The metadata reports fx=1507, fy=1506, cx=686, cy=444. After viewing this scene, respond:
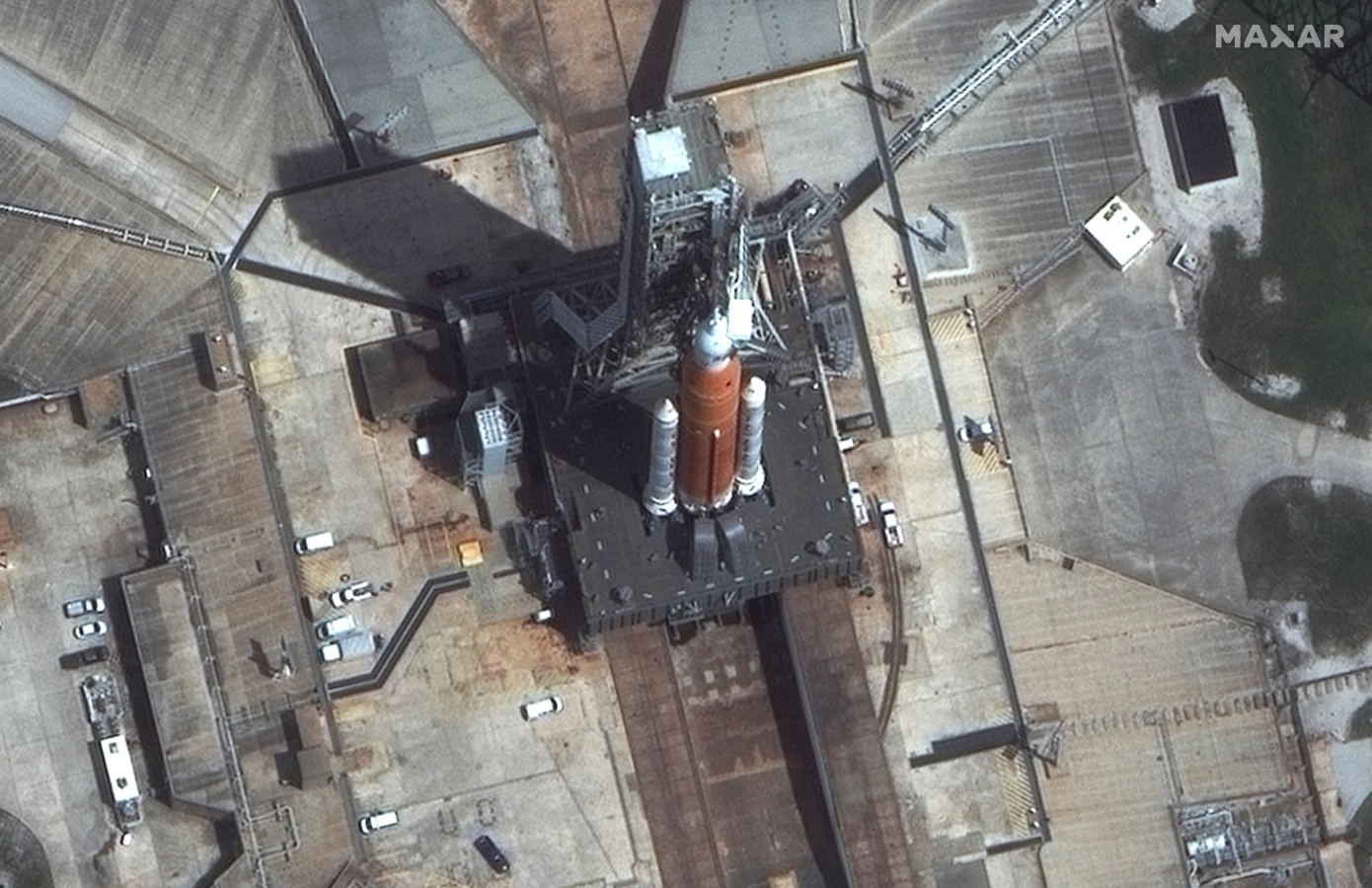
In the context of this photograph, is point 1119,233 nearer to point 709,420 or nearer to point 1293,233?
point 1293,233

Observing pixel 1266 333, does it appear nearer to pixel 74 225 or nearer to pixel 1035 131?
pixel 1035 131

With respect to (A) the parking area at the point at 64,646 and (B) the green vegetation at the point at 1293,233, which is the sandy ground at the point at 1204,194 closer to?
(B) the green vegetation at the point at 1293,233

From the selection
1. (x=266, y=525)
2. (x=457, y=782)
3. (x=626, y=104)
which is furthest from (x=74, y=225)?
(x=457, y=782)

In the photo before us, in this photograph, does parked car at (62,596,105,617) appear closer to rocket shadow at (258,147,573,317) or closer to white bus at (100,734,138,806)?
white bus at (100,734,138,806)

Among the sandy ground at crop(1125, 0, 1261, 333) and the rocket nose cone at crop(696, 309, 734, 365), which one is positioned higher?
the sandy ground at crop(1125, 0, 1261, 333)

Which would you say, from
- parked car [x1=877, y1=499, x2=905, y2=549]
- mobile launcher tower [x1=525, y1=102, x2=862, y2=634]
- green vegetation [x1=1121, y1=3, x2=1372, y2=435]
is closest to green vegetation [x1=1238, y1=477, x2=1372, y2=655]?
green vegetation [x1=1121, y1=3, x2=1372, y2=435]

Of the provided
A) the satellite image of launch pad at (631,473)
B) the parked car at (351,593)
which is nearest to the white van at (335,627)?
the satellite image of launch pad at (631,473)
